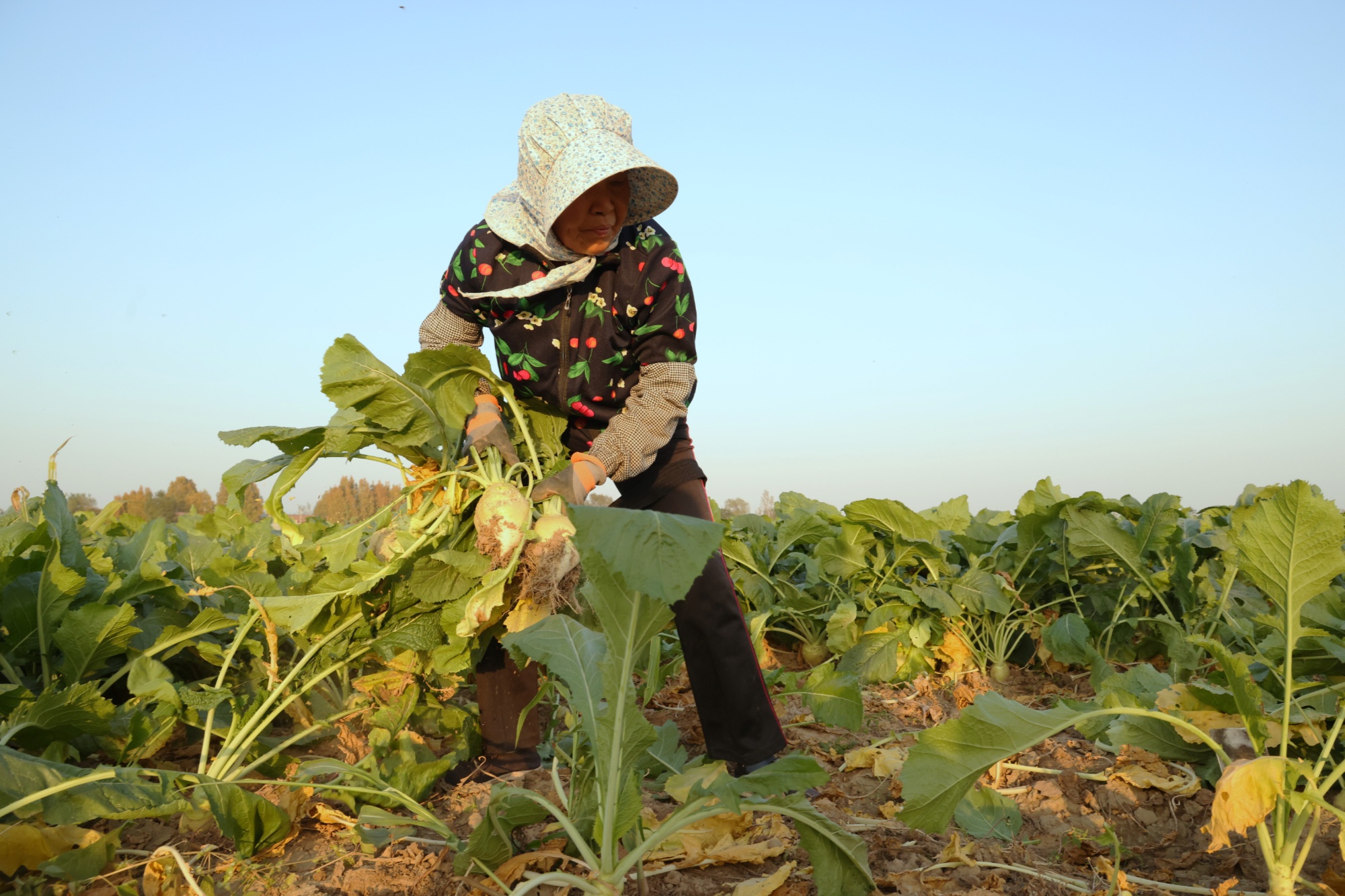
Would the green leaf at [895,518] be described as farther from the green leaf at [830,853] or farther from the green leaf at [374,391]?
the green leaf at [830,853]

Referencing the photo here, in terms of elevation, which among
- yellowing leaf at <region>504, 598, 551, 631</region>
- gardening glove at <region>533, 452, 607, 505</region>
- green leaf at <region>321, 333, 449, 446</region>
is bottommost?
yellowing leaf at <region>504, 598, 551, 631</region>

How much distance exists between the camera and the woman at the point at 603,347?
8.22 ft

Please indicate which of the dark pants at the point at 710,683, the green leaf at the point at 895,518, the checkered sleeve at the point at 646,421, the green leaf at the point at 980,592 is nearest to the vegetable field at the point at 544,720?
the dark pants at the point at 710,683

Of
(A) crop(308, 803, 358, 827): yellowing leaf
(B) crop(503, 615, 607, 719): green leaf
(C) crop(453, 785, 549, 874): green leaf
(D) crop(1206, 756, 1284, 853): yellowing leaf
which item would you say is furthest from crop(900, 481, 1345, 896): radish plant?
(A) crop(308, 803, 358, 827): yellowing leaf

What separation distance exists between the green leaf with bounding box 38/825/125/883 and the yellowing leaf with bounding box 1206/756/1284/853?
215cm

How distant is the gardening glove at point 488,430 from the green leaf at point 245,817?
1033mm

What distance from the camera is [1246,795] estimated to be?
1.49 m

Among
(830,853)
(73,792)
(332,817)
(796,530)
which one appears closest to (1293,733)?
(830,853)

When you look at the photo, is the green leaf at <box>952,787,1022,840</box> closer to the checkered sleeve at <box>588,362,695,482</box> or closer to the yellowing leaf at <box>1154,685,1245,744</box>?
the yellowing leaf at <box>1154,685,1245,744</box>

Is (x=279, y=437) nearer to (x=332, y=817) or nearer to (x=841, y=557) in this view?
(x=332, y=817)

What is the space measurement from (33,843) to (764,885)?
1424 millimetres

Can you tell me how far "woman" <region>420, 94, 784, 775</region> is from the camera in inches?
98.7

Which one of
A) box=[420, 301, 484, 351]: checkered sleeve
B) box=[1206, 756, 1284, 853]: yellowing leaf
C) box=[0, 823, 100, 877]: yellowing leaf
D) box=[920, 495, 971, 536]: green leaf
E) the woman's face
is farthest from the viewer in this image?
box=[920, 495, 971, 536]: green leaf

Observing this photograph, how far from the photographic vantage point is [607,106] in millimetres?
2607
